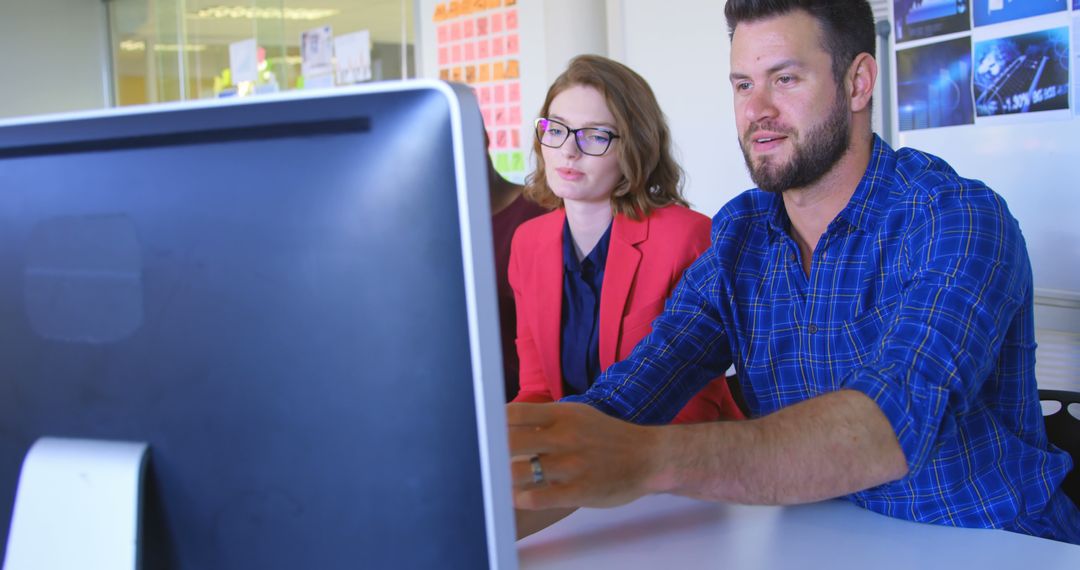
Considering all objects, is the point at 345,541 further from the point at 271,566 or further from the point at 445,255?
the point at 445,255

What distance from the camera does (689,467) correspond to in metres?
0.97

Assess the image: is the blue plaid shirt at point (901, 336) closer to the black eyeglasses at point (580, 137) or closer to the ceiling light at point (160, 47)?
the black eyeglasses at point (580, 137)

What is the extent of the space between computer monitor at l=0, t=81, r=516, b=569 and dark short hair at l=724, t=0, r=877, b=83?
110 centimetres

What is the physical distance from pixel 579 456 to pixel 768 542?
337 millimetres

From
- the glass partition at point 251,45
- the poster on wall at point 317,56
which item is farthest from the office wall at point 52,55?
the poster on wall at point 317,56

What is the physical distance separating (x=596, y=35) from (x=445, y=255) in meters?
3.69

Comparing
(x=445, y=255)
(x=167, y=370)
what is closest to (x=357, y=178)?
(x=445, y=255)

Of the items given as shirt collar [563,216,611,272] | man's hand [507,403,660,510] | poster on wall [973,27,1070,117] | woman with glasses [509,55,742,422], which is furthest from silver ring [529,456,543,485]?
poster on wall [973,27,1070,117]

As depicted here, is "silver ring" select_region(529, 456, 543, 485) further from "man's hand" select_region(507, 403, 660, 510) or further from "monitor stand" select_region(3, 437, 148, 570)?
"monitor stand" select_region(3, 437, 148, 570)

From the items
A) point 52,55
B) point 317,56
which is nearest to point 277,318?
point 317,56

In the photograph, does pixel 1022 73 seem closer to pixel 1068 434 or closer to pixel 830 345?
pixel 1068 434

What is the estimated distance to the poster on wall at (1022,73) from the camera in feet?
7.64

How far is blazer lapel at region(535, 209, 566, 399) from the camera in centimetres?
200

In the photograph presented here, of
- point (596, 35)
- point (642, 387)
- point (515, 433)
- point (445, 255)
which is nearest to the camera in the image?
point (445, 255)
